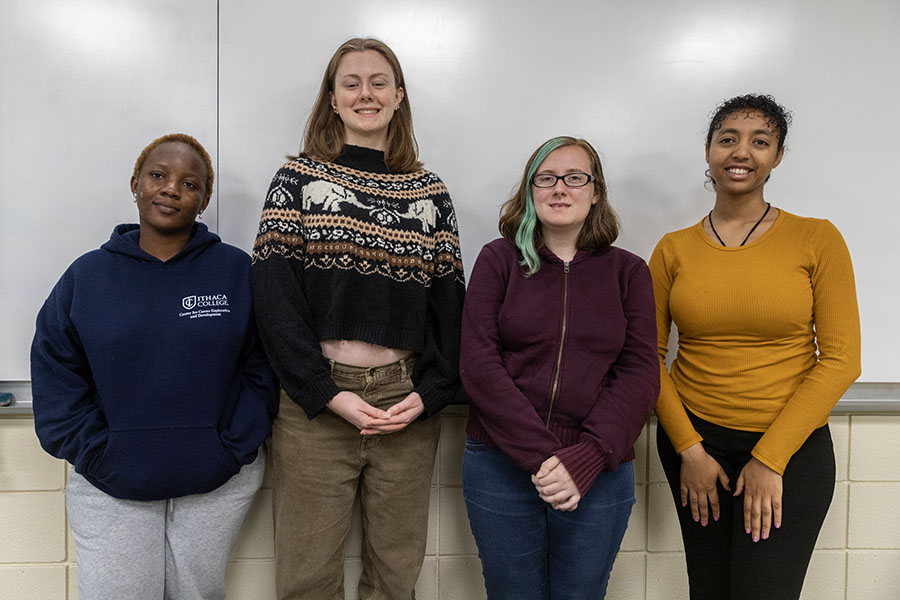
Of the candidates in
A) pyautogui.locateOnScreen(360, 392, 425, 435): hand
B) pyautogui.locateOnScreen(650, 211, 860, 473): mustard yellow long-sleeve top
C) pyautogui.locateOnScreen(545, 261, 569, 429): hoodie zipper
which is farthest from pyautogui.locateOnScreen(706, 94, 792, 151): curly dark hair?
pyautogui.locateOnScreen(360, 392, 425, 435): hand

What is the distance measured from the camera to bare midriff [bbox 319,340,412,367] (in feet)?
4.40

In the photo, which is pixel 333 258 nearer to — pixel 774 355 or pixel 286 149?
pixel 286 149

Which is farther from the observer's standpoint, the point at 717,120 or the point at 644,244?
the point at 644,244

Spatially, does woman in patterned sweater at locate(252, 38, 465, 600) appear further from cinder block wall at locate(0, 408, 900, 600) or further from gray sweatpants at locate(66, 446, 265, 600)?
cinder block wall at locate(0, 408, 900, 600)

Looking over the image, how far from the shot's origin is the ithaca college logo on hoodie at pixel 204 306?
1307 millimetres

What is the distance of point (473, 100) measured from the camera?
1664 millimetres

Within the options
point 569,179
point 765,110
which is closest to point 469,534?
point 569,179

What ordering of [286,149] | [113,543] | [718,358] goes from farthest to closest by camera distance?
[286,149] → [718,358] → [113,543]

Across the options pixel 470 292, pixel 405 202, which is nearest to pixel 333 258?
pixel 405 202

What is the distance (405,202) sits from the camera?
1406 mm

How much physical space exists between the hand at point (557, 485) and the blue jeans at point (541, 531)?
0.28ft

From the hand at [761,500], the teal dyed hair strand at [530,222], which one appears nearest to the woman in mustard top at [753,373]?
the hand at [761,500]

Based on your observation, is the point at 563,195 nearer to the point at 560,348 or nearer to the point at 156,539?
the point at 560,348

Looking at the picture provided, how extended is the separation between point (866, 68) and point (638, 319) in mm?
1212
